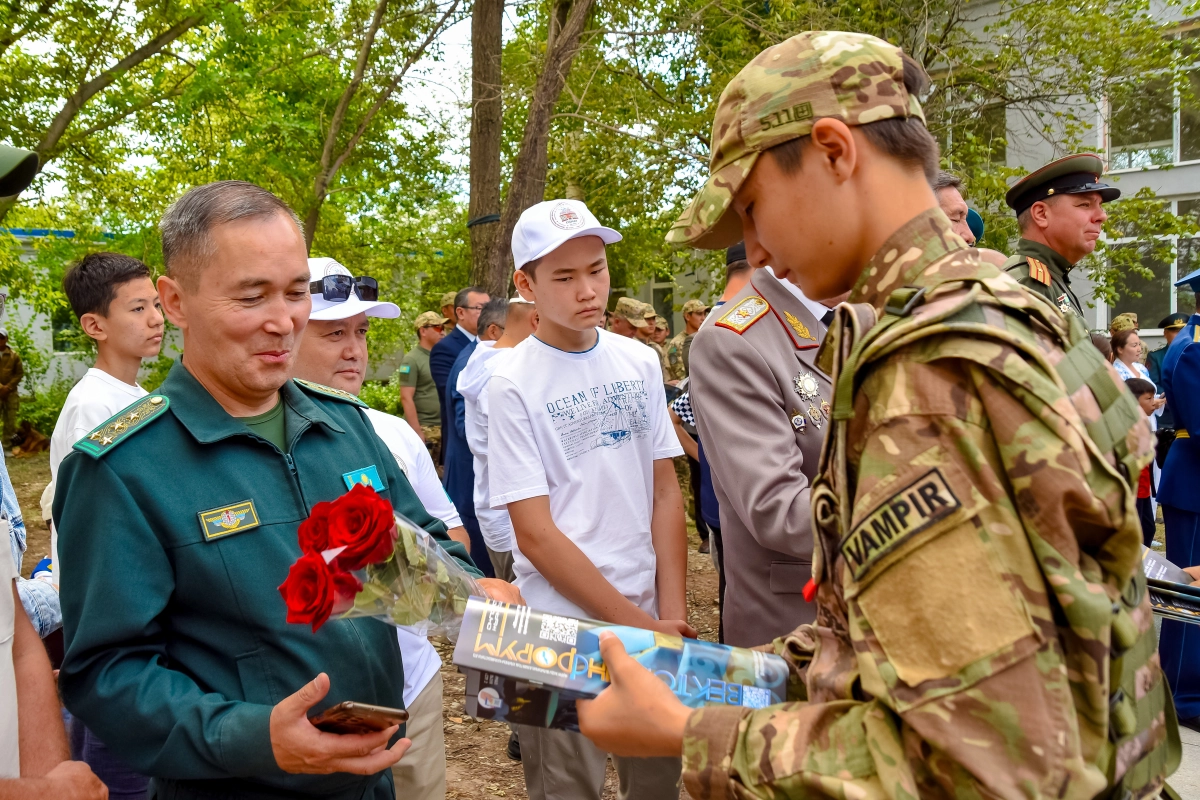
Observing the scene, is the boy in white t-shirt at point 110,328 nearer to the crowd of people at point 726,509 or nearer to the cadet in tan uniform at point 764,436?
the crowd of people at point 726,509

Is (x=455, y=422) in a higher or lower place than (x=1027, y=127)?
lower

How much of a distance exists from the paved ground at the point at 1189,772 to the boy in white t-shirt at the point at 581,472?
9.01 ft

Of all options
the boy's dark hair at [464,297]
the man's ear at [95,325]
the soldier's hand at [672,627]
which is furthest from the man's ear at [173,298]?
the boy's dark hair at [464,297]

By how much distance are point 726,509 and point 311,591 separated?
1542 millimetres

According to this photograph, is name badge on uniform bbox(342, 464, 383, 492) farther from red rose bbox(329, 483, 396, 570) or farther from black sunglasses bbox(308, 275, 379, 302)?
black sunglasses bbox(308, 275, 379, 302)

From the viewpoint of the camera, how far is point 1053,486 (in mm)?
1147

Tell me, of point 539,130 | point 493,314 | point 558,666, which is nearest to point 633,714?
point 558,666

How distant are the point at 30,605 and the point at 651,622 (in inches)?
75.5

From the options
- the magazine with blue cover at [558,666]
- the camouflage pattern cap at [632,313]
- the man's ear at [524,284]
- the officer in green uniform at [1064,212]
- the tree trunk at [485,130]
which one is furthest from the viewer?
the camouflage pattern cap at [632,313]

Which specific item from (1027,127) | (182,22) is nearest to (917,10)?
(1027,127)

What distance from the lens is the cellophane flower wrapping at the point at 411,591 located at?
5.72ft

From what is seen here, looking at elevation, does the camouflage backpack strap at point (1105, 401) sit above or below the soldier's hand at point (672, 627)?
above

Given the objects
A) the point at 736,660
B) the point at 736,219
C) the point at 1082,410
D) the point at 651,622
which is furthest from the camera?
the point at 651,622

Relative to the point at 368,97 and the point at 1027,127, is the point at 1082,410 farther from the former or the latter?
the point at 1027,127
